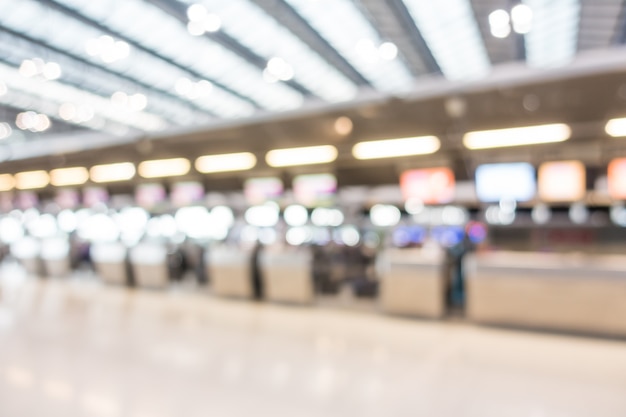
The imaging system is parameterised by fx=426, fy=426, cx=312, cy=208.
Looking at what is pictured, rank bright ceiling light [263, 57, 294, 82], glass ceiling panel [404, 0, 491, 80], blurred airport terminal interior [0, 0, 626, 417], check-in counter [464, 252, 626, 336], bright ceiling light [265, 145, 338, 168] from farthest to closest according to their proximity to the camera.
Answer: bright ceiling light [263, 57, 294, 82] < bright ceiling light [265, 145, 338, 168] < glass ceiling panel [404, 0, 491, 80] < check-in counter [464, 252, 626, 336] < blurred airport terminal interior [0, 0, 626, 417]

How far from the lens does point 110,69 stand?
917 cm

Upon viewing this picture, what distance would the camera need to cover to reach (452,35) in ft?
25.7

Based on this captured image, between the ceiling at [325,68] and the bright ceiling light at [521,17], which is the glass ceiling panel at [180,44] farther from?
the bright ceiling light at [521,17]

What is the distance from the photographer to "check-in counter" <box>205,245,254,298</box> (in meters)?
6.77

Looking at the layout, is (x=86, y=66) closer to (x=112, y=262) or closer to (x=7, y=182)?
(x=112, y=262)

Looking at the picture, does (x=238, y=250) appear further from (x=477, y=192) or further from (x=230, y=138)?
(x=477, y=192)

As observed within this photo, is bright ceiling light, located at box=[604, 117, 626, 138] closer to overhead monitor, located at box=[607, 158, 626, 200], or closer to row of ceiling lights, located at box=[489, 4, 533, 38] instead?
overhead monitor, located at box=[607, 158, 626, 200]

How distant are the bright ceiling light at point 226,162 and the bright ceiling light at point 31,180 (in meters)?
5.15

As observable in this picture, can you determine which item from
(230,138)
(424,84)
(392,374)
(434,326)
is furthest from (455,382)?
(230,138)

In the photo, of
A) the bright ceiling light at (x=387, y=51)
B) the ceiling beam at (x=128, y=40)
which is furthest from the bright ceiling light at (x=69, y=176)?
the bright ceiling light at (x=387, y=51)

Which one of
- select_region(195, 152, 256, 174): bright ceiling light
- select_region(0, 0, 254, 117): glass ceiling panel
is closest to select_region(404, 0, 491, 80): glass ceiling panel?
select_region(0, 0, 254, 117): glass ceiling panel

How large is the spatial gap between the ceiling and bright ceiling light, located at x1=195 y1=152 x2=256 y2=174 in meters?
0.17

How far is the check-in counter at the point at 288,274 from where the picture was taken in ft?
20.4

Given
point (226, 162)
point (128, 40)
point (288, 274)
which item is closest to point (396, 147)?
point (288, 274)
